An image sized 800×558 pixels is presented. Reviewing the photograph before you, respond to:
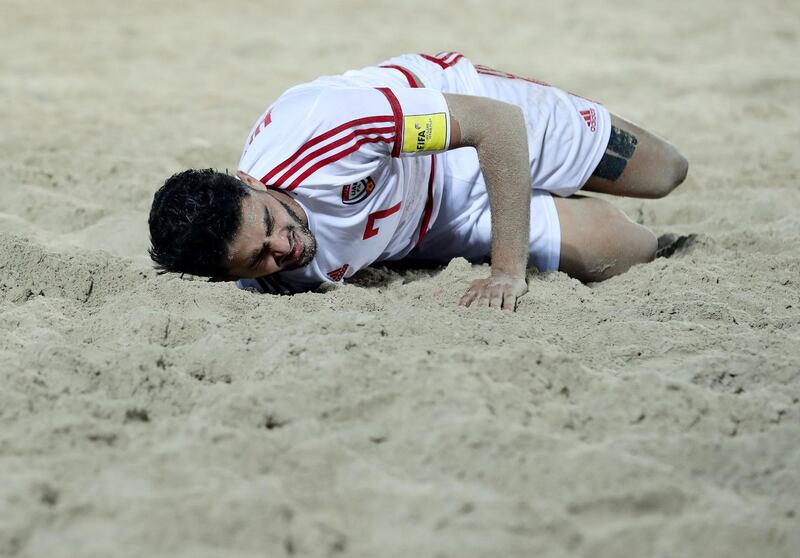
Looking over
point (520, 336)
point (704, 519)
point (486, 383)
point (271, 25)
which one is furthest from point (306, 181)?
point (271, 25)

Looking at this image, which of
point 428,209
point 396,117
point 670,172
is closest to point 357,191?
point 396,117

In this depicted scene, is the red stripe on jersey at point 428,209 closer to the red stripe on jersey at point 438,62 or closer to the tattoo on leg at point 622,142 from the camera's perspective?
the red stripe on jersey at point 438,62

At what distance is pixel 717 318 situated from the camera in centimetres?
248

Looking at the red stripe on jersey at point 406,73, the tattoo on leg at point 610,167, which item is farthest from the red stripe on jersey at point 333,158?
the tattoo on leg at point 610,167

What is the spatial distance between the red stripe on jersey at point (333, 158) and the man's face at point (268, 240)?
0.22 feet

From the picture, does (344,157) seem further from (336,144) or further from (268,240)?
(268,240)

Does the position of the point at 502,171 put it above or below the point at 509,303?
above

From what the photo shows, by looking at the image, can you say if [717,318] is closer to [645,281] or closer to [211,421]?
[645,281]

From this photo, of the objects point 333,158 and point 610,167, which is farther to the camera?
point 610,167

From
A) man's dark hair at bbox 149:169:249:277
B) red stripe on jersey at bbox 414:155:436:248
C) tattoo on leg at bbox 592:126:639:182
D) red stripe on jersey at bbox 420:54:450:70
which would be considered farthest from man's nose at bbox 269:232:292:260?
tattoo on leg at bbox 592:126:639:182

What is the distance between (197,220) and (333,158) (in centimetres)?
44

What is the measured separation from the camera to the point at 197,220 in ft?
8.12

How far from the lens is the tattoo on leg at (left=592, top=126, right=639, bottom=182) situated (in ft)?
10.6

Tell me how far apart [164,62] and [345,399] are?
4704 mm
